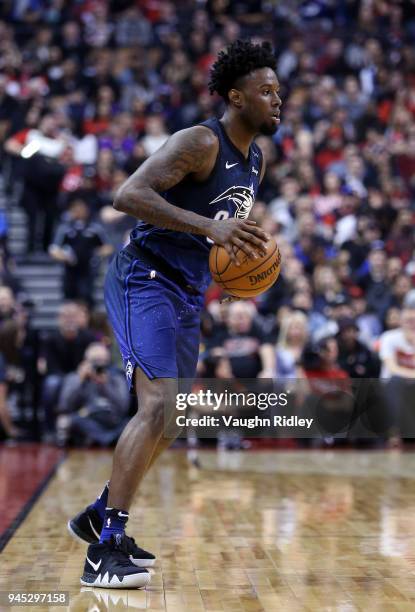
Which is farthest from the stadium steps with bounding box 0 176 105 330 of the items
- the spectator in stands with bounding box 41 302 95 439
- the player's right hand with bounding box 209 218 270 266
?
the player's right hand with bounding box 209 218 270 266

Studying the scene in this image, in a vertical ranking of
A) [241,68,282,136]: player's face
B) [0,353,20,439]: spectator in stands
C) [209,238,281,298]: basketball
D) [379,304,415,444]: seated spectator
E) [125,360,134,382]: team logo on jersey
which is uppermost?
[241,68,282,136]: player's face

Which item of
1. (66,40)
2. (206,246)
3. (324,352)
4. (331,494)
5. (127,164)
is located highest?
(66,40)

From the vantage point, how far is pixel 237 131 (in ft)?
15.0

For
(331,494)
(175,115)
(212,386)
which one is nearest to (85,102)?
(175,115)

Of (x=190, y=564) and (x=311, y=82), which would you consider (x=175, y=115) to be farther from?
(x=190, y=564)

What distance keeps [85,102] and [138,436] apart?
11634 millimetres

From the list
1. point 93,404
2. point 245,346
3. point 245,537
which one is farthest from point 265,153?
point 245,537

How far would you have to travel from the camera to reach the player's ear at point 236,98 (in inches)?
180

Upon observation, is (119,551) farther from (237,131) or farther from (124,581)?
(237,131)

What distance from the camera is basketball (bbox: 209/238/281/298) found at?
430cm

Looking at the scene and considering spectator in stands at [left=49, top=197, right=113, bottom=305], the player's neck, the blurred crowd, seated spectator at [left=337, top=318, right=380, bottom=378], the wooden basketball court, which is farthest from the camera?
spectator in stands at [left=49, top=197, right=113, bottom=305]

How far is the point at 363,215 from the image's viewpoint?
521 inches

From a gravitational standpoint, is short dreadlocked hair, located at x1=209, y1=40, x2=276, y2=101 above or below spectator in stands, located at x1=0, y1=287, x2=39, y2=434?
above

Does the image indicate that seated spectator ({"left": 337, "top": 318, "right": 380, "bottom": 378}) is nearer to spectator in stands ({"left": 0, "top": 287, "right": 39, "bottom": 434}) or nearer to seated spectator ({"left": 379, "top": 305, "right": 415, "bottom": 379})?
seated spectator ({"left": 379, "top": 305, "right": 415, "bottom": 379})
